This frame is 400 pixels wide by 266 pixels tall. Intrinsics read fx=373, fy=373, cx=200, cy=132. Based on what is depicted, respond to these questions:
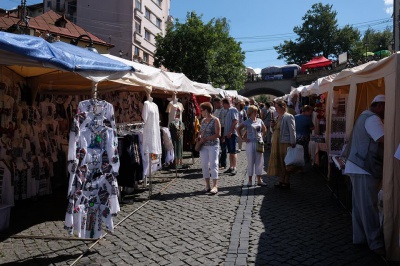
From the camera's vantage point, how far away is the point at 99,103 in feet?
14.6

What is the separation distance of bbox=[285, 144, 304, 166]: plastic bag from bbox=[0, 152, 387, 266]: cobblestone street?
24.8 inches

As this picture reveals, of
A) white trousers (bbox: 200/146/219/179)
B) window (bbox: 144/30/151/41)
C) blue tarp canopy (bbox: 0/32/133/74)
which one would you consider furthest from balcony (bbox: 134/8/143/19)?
blue tarp canopy (bbox: 0/32/133/74)

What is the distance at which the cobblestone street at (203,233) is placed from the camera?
163 inches

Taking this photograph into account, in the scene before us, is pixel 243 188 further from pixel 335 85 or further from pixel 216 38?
pixel 216 38

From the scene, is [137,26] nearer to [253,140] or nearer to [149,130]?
[253,140]

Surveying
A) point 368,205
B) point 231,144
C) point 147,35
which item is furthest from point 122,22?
point 368,205

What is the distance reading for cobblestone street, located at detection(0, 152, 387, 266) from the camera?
4.13 m

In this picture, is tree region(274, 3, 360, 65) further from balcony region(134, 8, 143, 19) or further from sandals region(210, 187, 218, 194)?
sandals region(210, 187, 218, 194)

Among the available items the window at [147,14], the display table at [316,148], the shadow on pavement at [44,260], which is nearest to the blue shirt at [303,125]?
the display table at [316,148]

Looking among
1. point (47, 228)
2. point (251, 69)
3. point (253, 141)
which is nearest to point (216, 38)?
point (253, 141)

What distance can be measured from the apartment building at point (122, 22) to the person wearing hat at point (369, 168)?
33661 mm

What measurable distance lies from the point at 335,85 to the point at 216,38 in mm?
23547

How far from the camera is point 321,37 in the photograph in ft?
191

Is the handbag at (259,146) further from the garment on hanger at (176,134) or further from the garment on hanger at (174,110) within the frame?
the garment on hanger at (174,110)
